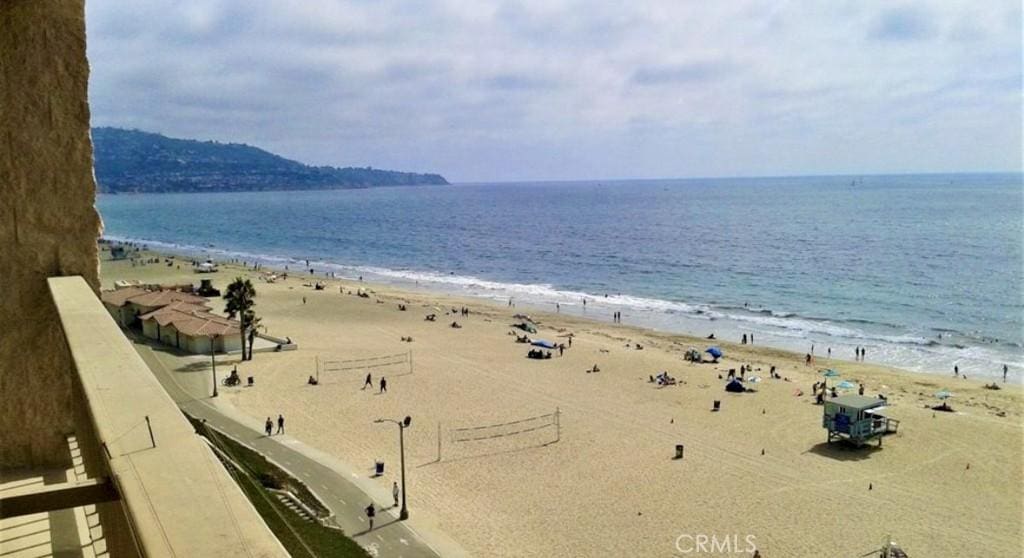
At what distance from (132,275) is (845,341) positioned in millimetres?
64898

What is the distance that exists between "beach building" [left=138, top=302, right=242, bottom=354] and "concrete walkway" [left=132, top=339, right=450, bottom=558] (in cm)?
455

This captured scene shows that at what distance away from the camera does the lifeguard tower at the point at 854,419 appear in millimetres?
25391

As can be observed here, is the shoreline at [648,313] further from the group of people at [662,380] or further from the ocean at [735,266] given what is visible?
the group of people at [662,380]

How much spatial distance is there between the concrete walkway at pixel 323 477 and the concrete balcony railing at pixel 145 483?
45.4ft

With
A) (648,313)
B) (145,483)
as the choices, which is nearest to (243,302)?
(648,313)

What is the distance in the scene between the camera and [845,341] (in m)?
46.7

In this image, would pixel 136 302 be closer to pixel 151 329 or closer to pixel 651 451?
pixel 151 329

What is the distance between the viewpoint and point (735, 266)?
260 feet

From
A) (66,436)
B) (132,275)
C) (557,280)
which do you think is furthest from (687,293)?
(66,436)

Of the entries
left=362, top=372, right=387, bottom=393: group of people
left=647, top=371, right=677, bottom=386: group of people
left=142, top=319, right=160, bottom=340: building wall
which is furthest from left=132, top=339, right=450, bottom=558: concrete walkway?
left=647, top=371, right=677, bottom=386: group of people

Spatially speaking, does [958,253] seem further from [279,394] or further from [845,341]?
[279,394]

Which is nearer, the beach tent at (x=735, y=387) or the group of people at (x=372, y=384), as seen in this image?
the group of people at (x=372, y=384)

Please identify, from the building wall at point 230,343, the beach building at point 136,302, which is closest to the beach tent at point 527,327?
the building wall at point 230,343

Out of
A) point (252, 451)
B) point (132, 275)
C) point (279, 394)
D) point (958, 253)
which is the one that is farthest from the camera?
point (958, 253)
